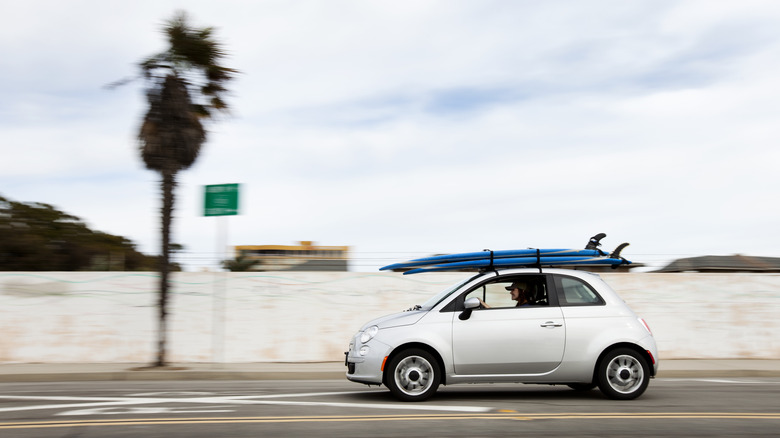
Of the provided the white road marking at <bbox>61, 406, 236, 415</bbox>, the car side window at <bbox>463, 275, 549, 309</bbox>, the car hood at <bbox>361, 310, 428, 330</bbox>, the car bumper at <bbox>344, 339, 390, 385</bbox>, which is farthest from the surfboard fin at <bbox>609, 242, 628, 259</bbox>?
the white road marking at <bbox>61, 406, 236, 415</bbox>

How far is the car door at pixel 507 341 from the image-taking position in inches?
345

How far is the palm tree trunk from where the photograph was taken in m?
13.8

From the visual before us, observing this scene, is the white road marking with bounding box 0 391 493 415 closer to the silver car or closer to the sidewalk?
the silver car

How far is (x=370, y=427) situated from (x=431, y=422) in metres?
0.64

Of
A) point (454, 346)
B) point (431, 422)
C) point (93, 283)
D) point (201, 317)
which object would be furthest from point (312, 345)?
point (431, 422)

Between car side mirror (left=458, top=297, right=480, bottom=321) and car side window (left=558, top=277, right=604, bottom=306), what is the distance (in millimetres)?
1160

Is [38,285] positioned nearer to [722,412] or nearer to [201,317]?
[201,317]

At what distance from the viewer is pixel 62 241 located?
18.8m

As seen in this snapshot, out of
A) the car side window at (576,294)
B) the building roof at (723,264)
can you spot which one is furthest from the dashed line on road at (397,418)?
the building roof at (723,264)

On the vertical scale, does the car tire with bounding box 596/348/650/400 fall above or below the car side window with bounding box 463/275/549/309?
below

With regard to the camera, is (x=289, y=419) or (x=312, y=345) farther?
(x=312, y=345)

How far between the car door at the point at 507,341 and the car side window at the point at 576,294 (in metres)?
0.23

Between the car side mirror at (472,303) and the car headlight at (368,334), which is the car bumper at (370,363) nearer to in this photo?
the car headlight at (368,334)

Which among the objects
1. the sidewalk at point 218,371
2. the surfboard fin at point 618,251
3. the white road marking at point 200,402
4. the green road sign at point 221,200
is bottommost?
the sidewalk at point 218,371
